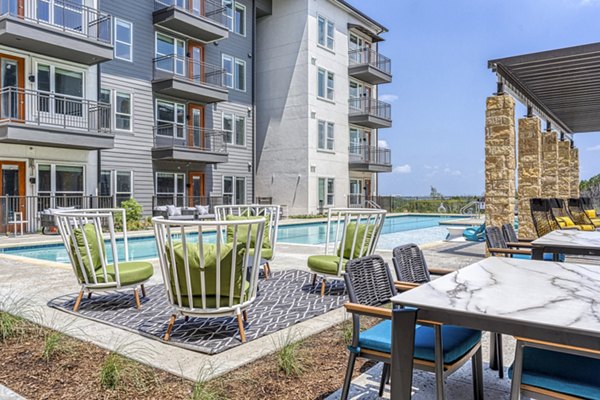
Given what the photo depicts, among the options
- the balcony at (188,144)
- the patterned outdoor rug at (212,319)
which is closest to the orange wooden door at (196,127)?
the balcony at (188,144)

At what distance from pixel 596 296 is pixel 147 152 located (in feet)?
55.9

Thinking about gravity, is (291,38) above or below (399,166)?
above

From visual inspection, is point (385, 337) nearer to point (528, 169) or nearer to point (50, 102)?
point (528, 169)

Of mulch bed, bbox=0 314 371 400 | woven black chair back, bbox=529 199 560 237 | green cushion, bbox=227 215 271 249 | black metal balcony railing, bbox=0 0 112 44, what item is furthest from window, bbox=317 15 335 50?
mulch bed, bbox=0 314 371 400

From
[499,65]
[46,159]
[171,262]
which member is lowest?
[171,262]

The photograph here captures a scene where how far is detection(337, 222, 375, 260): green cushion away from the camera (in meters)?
5.72

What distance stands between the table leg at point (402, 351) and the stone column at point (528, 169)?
938 centimetres

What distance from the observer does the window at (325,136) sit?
22.6 m

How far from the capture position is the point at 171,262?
3.89 m

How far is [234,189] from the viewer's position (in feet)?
69.6

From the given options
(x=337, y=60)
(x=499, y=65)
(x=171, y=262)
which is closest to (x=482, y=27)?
(x=337, y=60)

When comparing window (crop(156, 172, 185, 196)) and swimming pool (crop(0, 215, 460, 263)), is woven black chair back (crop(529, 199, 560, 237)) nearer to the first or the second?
swimming pool (crop(0, 215, 460, 263))

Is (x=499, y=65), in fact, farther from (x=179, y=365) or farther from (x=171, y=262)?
(x=179, y=365)

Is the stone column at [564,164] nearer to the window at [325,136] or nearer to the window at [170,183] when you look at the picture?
the window at [325,136]
